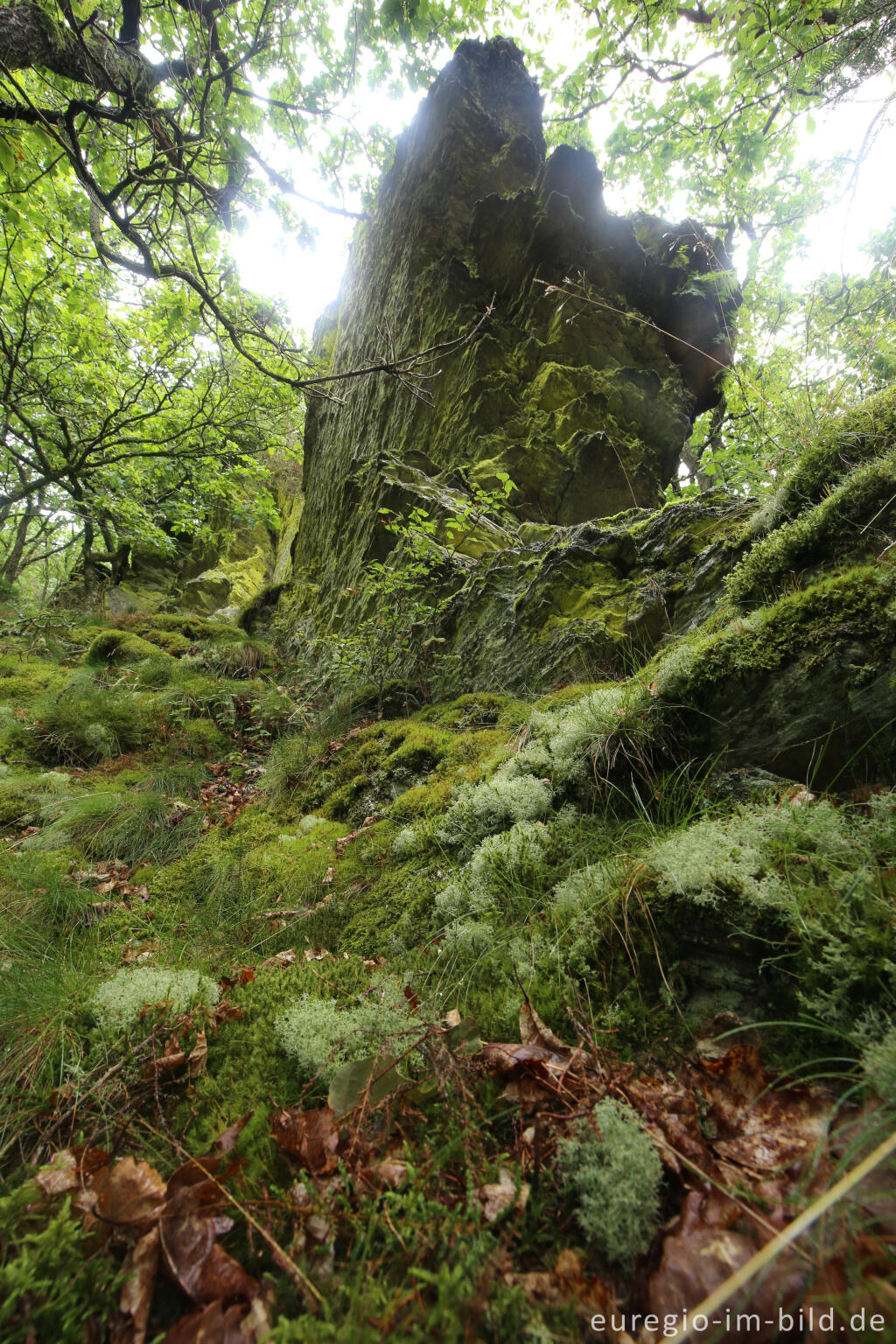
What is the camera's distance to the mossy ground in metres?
0.93

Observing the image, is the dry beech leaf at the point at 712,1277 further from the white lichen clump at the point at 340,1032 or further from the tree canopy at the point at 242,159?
the tree canopy at the point at 242,159

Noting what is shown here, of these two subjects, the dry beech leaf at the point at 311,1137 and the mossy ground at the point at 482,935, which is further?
the dry beech leaf at the point at 311,1137

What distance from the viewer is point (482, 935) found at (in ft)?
5.76

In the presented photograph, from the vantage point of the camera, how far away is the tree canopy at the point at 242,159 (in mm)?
3062

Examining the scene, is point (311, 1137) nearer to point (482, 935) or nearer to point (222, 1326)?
point (222, 1326)

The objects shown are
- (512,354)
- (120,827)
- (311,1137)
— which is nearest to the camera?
A: (311,1137)

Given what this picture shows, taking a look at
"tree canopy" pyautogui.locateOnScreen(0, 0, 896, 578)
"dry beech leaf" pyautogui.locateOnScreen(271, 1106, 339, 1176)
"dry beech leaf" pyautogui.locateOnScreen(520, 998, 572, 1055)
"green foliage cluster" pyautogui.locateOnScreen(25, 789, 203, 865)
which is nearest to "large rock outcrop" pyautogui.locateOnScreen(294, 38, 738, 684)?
"tree canopy" pyautogui.locateOnScreen(0, 0, 896, 578)

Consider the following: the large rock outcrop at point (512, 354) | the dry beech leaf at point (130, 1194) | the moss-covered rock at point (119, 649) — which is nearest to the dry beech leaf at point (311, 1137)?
the dry beech leaf at point (130, 1194)

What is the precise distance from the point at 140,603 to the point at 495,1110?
1235cm

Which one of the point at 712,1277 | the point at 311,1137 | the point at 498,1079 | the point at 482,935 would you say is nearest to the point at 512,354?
the point at 482,935

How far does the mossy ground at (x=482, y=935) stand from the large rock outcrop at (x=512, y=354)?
2100 millimetres

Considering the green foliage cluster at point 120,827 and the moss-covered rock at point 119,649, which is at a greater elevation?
the moss-covered rock at point 119,649

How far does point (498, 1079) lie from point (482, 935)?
0.54 metres

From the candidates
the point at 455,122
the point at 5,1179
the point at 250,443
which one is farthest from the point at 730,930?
the point at 455,122
